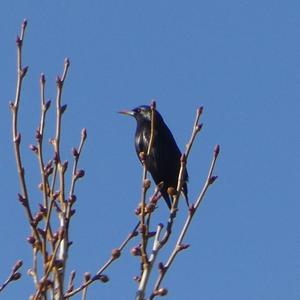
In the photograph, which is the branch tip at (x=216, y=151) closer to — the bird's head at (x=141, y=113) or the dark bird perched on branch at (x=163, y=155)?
the dark bird perched on branch at (x=163, y=155)

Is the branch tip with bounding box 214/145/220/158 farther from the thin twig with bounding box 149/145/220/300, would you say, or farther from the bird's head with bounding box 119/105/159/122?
the bird's head with bounding box 119/105/159/122

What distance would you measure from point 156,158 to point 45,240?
4789mm

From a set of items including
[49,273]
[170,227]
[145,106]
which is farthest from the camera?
[145,106]

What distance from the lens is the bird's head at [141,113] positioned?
9039 millimetres

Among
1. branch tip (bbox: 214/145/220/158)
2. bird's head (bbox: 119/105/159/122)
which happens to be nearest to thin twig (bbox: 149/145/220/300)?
branch tip (bbox: 214/145/220/158)

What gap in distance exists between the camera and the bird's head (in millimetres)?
9039

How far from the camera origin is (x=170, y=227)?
352cm

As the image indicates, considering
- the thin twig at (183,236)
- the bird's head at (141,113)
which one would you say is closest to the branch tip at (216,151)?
the thin twig at (183,236)

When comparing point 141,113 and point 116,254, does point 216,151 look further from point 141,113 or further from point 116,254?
point 141,113

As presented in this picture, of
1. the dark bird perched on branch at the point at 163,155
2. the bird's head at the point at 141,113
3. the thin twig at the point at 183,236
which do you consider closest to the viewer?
the thin twig at the point at 183,236

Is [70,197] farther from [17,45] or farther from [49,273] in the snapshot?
[17,45]

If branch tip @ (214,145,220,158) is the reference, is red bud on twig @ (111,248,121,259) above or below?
below

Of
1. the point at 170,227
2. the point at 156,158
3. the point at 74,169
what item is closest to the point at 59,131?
the point at 74,169

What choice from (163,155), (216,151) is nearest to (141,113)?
(163,155)
